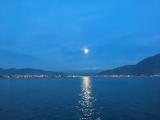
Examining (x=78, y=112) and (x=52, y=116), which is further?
(x=78, y=112)

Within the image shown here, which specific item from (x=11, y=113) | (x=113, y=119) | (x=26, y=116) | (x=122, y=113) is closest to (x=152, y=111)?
(x=122, y=113)

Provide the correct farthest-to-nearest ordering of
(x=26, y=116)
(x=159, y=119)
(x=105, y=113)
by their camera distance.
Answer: (x=105, y=113) < (x=26, y=116) < (x=159, y=119)

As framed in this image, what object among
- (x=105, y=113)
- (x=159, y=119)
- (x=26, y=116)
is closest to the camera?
(x=159, y=119)

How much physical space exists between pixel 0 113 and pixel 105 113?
2979cm

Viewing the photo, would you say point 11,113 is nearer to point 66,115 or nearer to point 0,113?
point 0,113

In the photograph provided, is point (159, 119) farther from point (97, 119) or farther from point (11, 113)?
point (11, 113)

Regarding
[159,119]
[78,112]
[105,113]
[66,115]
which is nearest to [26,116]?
[66,115]

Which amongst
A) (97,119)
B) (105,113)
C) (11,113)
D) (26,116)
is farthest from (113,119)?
(11,113)

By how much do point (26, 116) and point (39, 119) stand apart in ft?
19.3

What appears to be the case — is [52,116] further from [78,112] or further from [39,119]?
[78,112]

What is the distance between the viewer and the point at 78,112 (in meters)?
78.5

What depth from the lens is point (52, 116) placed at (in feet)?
233

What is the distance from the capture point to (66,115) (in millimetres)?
72625

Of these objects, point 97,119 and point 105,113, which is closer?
point 97,119
